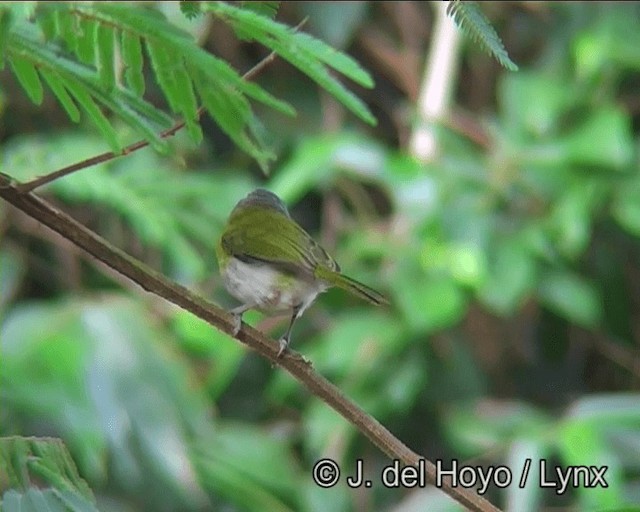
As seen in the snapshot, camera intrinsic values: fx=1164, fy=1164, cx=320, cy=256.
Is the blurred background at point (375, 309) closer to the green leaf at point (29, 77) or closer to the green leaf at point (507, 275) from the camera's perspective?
the green leaf at point (507, 275)

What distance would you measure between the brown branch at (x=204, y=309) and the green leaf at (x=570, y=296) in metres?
1.13

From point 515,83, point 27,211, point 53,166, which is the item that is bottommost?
point 27,211

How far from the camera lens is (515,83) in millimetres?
1815

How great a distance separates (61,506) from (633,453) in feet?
3.74

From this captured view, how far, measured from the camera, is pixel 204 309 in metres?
0.53

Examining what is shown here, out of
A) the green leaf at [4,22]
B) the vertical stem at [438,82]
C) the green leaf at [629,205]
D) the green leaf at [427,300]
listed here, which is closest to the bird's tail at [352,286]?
the green leaf at [4,22]

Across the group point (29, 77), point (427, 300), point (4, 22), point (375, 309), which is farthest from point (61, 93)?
point (375, 309)

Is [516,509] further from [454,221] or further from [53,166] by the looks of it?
[53,166]

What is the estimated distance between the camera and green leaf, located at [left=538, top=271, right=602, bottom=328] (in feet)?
5.43

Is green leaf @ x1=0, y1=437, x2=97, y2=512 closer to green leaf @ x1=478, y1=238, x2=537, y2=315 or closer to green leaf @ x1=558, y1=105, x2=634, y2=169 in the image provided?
green leaf @ x1=478, y1=238, x2=537, y2=315

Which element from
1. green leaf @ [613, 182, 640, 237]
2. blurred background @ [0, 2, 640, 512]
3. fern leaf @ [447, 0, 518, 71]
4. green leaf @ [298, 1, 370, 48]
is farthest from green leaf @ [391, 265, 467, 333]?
fern leaf @ [447, 0, 518, 71]

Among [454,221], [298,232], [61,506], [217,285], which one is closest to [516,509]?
[454,221]

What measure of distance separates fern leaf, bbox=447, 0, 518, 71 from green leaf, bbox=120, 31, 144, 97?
139mm

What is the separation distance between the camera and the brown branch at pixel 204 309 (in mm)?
507
